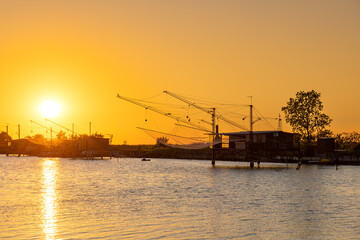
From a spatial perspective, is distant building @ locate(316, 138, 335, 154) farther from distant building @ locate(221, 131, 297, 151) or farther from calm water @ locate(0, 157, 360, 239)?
calm water @ locate(0, 157, 360, 239)

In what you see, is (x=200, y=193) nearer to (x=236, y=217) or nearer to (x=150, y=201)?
(x=150, y=201)

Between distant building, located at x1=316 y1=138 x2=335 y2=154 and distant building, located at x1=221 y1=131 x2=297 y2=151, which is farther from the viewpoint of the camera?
distant building, located at x1=316 y1=138 x2=335 y2=154

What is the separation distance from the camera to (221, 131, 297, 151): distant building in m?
105

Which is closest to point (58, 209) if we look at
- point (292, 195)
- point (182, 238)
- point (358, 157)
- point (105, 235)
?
point (105, 235)

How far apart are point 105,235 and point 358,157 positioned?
100 metres

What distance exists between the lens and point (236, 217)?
91.6ft

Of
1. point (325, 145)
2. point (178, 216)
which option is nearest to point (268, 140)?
point (325, 145)

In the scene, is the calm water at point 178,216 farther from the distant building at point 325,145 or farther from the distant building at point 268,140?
the distant building at point 325,145

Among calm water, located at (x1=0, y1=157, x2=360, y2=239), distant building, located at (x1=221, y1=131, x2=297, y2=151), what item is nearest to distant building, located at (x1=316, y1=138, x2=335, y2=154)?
distant building, located at (x1=221, y1=131, x2=297, y2=151)

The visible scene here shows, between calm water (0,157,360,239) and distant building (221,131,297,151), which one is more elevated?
distant building (221,131,297,151)

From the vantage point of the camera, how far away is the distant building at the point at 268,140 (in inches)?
4122

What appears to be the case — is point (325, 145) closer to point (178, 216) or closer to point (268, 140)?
point (268, 140)

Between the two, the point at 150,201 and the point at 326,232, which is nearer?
the point at 326,232

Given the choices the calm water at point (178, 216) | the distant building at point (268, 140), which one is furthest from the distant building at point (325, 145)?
the calm water at point (178, 216)
